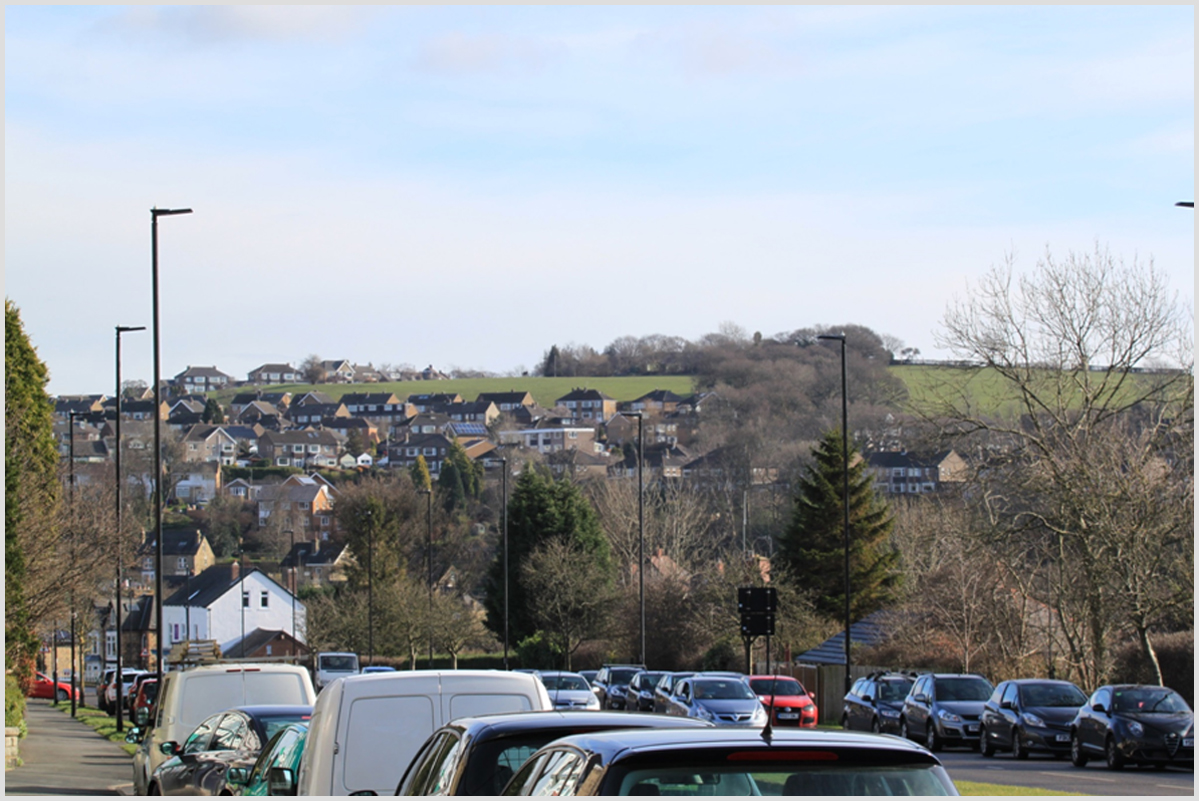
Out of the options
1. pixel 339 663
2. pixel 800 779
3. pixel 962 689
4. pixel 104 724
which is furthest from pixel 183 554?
pixel 800 779

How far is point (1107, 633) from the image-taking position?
36.9 meters

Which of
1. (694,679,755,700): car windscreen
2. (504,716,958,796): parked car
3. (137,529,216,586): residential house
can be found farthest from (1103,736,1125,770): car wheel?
(137,529,216,586): residential house

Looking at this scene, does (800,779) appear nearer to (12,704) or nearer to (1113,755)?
(1113,755)

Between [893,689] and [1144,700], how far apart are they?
10472 mm

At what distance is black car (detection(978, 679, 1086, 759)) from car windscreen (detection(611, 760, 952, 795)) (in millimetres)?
22833

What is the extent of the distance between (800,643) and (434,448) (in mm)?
145122

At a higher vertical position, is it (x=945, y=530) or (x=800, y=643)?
(x=945, y=530)

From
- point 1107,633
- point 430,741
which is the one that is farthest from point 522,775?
point 1107,633

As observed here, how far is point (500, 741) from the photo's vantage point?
7449 mm

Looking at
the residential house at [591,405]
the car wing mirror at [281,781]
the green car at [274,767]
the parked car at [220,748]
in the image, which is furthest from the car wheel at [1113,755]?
the residential house at [591,405]

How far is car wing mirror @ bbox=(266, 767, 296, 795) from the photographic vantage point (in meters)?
11.1

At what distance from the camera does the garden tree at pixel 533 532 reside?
73.1m

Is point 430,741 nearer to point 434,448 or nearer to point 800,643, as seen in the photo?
point 800,643

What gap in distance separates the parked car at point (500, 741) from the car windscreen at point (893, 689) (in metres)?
26.4
